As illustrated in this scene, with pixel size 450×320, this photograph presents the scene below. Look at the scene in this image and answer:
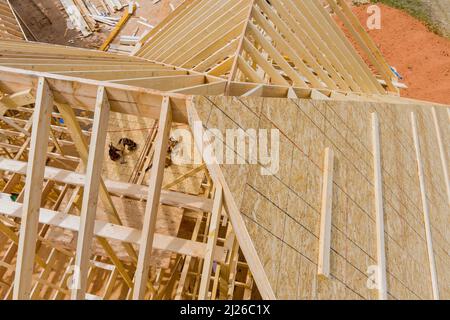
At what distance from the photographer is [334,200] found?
4.02 metres

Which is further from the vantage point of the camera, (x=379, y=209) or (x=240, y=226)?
(x=379, y=209)

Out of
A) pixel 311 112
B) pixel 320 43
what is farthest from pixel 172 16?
pixel 311 112

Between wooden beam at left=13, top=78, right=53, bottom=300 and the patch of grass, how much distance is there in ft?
54.3

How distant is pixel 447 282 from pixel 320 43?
5.33 m

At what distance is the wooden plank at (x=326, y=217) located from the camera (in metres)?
3.52

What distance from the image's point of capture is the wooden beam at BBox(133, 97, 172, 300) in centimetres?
320

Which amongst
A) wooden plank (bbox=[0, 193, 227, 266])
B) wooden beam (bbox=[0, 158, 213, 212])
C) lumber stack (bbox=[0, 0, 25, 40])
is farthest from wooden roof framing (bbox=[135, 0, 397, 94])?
lumber stack (bbox=[0, 0, 25, 40])

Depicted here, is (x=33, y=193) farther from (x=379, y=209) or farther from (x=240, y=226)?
(x=379, y=209)

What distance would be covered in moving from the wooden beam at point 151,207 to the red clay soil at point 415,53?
38.8 feet

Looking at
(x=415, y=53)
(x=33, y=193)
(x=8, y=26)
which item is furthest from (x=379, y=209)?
(x=8, y=26)

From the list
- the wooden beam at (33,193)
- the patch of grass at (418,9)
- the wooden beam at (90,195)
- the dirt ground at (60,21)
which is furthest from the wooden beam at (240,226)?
the patch of grass at (418,9)

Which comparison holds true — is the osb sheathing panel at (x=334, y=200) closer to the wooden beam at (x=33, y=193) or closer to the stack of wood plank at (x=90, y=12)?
the wooden beam at (x=33, y=193)

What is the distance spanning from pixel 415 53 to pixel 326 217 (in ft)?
42.1

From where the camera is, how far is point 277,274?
323 cm
